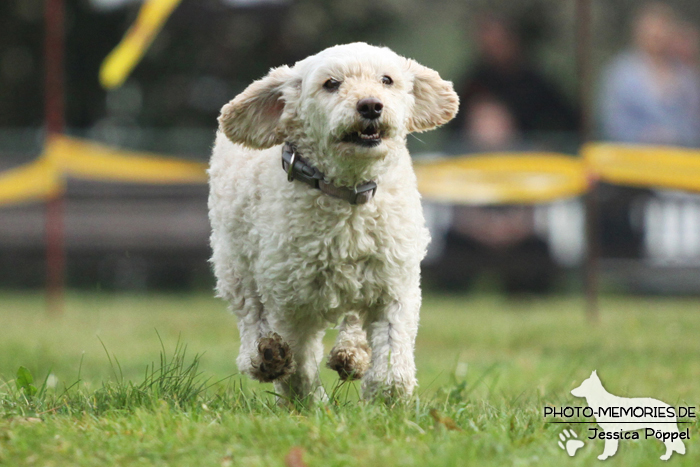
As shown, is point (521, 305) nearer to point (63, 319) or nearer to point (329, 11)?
point (63, 319)

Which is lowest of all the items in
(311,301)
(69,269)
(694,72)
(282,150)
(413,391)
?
(69,269)

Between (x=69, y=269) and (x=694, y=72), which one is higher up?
(x=694, y=72)

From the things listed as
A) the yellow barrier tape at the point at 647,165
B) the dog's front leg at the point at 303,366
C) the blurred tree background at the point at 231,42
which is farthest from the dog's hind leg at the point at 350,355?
the blurred tree background at the point at 231,42

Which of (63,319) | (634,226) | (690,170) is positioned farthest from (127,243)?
(690,170)

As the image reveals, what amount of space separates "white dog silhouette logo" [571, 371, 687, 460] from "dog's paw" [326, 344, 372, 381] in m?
0.95

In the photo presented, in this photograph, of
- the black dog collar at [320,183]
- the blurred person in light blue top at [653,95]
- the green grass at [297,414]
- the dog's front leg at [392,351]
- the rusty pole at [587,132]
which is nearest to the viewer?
the green grass at [297,414]

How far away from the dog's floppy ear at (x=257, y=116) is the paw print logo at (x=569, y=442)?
1811mm

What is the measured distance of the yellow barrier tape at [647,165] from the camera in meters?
8.84

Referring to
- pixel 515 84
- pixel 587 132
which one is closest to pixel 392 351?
pixel 587 132

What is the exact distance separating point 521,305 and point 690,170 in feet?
8.76

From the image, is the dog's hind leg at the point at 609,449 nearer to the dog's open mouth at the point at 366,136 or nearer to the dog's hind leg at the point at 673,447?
the dog's hind leg at the point at 673,447

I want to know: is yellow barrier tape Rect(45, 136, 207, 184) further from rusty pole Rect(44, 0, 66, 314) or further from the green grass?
the green grass

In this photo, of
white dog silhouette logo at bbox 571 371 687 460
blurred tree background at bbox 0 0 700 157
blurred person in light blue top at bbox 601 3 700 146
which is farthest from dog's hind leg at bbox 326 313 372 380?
blurred tree background at bbox 0 0 700 157

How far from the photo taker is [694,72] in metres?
12.7
